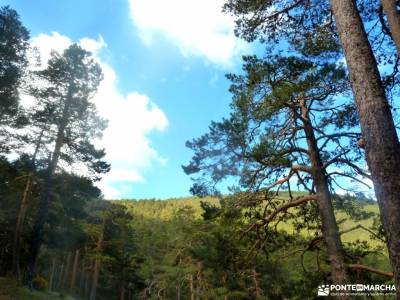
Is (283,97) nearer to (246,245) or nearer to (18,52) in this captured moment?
(246,245)

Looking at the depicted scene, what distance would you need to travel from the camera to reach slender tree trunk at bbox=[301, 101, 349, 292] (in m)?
8.77

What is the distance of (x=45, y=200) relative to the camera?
21719 millimetres

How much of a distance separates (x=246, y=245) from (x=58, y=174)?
15.6m

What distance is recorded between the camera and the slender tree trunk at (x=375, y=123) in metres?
4.18

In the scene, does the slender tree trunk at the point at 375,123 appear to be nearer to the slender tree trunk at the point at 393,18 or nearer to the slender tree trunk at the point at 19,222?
the slender tree trunk at the point at 393,18

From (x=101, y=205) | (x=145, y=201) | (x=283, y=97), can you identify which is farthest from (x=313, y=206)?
(x=145, y=201)

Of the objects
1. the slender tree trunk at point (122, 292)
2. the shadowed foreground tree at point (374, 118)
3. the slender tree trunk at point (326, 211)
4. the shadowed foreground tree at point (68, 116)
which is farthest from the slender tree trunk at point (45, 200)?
the slender tree trunk at point (122, 292)

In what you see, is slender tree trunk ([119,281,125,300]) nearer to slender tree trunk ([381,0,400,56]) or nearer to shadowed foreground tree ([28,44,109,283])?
shadowed foreground tree ([28,44,109,283])

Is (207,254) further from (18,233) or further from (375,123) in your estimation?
(375,123)

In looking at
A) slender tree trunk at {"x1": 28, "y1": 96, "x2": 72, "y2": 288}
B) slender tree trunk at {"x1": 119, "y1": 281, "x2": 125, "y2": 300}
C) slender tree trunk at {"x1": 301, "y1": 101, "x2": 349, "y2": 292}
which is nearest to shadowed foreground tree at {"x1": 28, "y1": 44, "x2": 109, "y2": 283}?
slender tree trunk at {"x1": 28, "y1": 96, "x2": 72, "y2": 288}

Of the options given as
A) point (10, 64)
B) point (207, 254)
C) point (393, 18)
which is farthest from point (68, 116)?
point (393, 18)

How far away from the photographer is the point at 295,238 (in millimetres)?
11148

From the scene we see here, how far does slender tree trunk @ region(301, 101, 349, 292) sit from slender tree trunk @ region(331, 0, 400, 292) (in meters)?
4.89

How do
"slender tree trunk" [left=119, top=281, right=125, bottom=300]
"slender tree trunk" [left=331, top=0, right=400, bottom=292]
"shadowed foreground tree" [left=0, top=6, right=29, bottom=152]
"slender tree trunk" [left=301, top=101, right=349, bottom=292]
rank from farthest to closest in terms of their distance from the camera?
"slender tree trunk" [left=119, top=281, right=125, bottom=300]
"shadowed foreground tree" [left=0, top=6, right=29, bottom=152]
"slender tree trunk" [left=301, top=101, right=349, bottom=292]
"slender tree trunk" [left=331, top=0, right=400, bottom=292]
